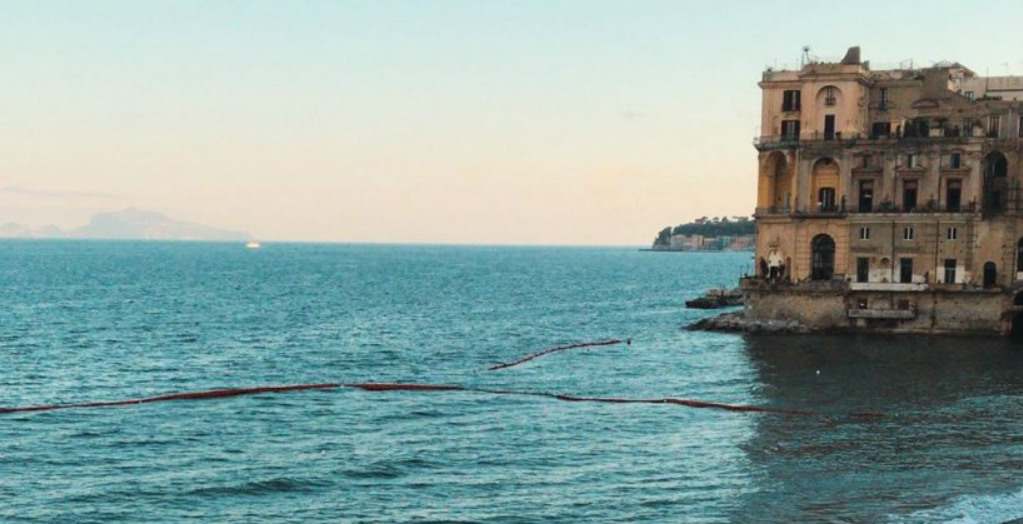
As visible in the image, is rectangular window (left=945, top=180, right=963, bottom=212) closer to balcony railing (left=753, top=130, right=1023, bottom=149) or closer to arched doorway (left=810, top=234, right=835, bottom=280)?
balcony railing (left=753, top=130, right=1023, bottom=149)

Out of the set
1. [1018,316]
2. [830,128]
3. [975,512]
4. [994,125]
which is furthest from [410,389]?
[994,125]

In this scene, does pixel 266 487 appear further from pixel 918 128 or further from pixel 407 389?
pixel 918 128

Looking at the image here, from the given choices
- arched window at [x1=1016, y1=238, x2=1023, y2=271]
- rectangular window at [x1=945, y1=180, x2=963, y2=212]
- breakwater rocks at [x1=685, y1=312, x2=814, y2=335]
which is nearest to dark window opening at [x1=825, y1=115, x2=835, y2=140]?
rectangular window at [x1=945, y1=180, x2=963, y2=212]

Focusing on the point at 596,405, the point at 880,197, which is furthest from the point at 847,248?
the point at 596,405

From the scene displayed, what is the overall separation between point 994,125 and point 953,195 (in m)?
9.27

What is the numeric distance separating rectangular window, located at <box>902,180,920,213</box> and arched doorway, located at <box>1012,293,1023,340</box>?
40.5ft

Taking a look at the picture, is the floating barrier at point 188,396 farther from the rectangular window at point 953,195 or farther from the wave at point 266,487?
the rectangular window at point 953,195

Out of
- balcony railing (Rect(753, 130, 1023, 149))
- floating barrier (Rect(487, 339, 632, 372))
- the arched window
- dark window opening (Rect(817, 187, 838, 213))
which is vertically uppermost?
balcony railing (Rect(753, 130, 1023, 149))

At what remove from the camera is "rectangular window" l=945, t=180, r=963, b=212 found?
104m

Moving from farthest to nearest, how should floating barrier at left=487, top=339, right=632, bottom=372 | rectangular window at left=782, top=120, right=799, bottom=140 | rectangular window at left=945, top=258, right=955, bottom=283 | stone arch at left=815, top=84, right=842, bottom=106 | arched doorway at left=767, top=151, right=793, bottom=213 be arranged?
arched doorway at left=767, top=151, right=793, bottom=213 → rectangular window at left=782, top=120, right=799, bottom=140 → stone arch at left=815, top=84, right=842, bottom=106 → rectangular window at left=945, top=258, right=955, bottom=283 → floating barrier at left=487, top=339, right=632, bottom=372

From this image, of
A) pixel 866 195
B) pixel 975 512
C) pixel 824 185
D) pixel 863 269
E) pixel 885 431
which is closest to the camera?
pixel 975 512

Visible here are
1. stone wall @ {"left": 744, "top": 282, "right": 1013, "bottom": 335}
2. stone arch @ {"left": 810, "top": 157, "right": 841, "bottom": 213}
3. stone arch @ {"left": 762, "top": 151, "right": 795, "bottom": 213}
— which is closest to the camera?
stone wall @ {"left": 744, "top": 282, "right": 1013, "bottom": 335}

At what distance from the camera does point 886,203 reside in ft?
349

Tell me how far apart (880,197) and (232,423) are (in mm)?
69042
